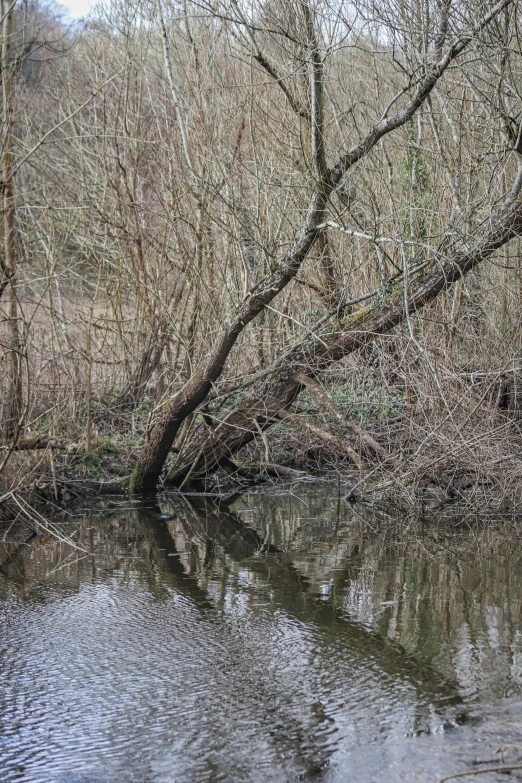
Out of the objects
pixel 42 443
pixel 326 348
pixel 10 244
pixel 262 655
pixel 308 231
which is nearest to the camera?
pixel 262 655

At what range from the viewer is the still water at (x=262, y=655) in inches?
140

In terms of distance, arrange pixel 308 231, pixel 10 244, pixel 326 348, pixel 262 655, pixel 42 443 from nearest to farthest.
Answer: pixel 262 655, pixel 308 231, pixel 42 443, pixel 326 348, pixel 10 244

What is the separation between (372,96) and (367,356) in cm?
402

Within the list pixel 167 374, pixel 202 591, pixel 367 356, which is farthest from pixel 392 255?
pixel 202 591

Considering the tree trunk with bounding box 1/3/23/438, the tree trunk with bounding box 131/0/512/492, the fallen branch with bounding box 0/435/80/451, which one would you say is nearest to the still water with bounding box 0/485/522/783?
the fallen branch with bounding box 0/435/80/451

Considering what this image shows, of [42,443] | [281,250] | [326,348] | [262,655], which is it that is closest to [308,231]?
[281,250]

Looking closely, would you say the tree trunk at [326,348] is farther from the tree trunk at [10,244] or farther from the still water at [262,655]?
the tree trunk at [10,244]

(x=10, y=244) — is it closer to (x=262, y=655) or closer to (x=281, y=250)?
(x=281, y=250)

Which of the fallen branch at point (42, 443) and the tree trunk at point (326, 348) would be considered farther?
the fallen branch at point (42, 443)

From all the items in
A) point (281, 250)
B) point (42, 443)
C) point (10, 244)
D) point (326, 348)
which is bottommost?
point (42, 443)

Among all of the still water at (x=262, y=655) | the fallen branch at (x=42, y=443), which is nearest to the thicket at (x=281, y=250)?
the fallen branch at (x=42, y=443)

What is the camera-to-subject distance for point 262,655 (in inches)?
188

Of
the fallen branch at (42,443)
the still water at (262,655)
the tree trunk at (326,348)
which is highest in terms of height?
the tree trunk at (326,348)

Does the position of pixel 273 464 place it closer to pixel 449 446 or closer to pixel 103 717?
pixel 449 446
